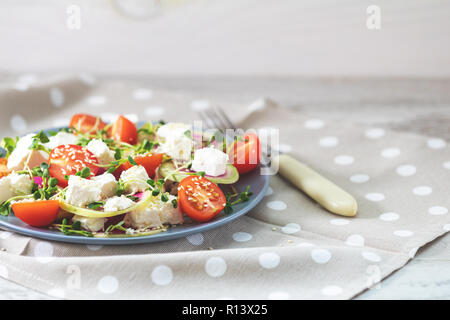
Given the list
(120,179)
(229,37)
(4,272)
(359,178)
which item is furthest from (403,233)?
(229,37)

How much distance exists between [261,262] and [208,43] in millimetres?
1749

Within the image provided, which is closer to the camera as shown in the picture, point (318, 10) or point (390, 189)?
point (390, 189)

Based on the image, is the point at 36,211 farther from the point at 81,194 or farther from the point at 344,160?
the point at 344,160

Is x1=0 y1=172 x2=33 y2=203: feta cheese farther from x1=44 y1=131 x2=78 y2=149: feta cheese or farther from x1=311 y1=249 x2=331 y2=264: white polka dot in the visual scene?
x1=311 y1=249 x2=331 y2=264: white polka dot

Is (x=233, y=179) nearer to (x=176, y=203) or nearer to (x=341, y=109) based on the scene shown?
(x=176, y=203)

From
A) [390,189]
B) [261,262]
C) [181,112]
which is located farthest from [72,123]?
[390,189]

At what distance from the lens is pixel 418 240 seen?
126 cm

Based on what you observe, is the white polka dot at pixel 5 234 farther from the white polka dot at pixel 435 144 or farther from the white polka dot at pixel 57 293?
the white polka dot at pixel 435 144

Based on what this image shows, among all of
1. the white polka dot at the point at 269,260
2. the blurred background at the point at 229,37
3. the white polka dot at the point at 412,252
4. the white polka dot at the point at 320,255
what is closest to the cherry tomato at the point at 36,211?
the white polka dot at the point at 269,260

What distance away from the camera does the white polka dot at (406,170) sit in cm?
164

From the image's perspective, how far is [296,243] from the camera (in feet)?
4.19

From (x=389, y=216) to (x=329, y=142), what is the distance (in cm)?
49

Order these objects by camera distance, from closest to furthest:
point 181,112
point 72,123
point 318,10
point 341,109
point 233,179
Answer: point 233,179 < point 72,123 < point 181,112 < point 341,109 < point 318,10
